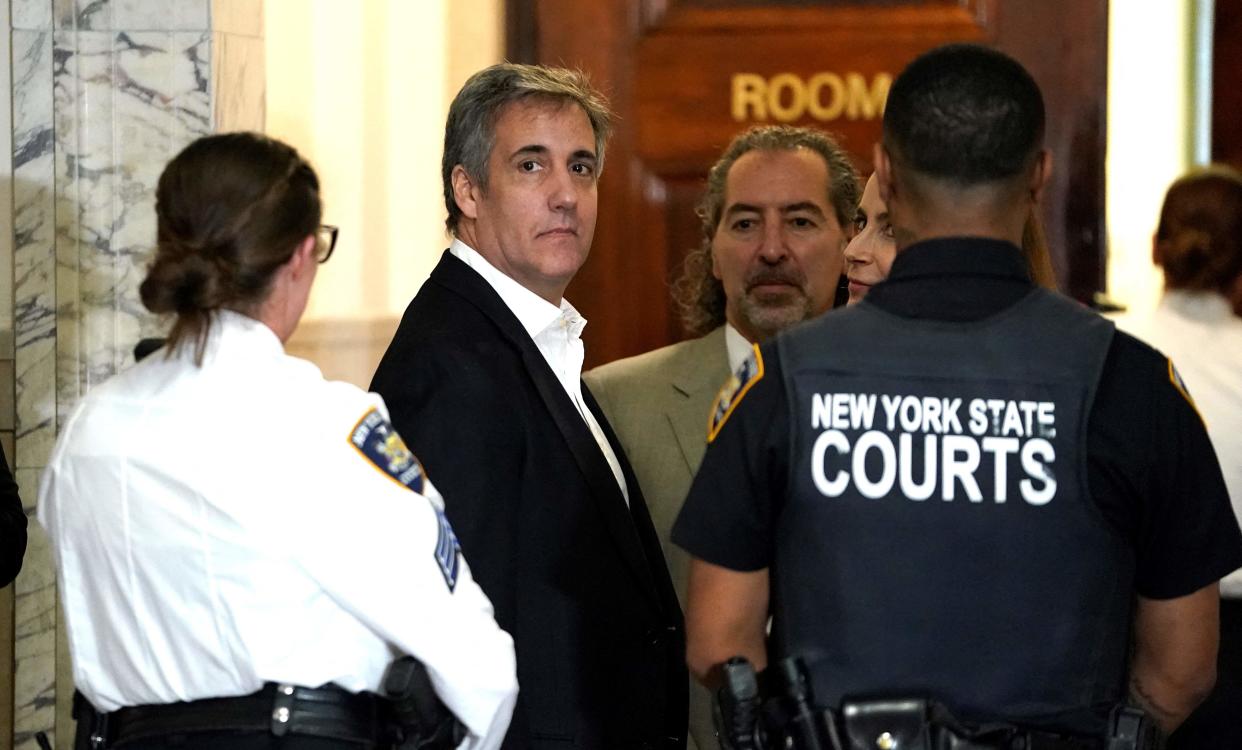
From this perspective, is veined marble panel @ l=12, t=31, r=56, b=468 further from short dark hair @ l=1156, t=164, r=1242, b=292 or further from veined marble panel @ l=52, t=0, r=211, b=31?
short dark hair @ l=1156, t=164, r=1242, b=292

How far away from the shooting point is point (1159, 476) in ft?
5.92

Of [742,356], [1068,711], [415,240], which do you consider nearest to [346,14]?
[415,240]

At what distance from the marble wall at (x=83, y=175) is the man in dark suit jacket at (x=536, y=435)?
0.88m

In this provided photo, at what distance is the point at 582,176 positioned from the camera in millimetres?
2570

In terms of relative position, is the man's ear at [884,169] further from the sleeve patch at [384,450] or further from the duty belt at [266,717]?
the duty belt at [266,717]

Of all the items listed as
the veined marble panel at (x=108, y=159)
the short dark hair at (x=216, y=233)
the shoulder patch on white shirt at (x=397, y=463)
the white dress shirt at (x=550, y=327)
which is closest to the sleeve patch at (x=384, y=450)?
the shoulder patch on white shirt at (x=397, y=463)

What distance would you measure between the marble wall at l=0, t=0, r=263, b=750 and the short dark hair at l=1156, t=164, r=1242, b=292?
6.02 feet

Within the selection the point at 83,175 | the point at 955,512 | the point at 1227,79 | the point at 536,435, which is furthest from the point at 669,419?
the point at 1227,79

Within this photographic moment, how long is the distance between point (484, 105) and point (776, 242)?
698 mm

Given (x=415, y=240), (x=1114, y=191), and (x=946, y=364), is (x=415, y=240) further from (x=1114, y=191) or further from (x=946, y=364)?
(x=946, y=364)

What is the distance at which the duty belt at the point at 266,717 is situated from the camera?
181 cm

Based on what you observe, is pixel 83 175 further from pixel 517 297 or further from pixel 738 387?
pixel 738 387

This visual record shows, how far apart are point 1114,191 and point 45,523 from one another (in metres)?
3.20

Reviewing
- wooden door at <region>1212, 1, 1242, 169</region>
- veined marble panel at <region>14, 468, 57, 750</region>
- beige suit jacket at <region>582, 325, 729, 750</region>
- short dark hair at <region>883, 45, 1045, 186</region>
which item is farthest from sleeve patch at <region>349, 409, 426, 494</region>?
wooden door at <region>1212, 1, 1242, 169</region>
